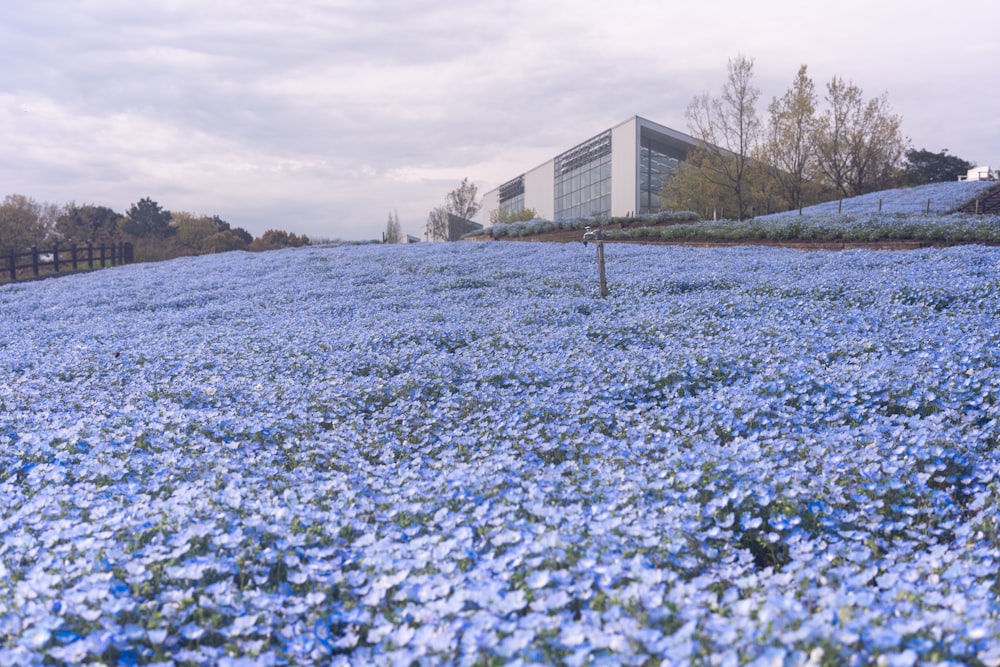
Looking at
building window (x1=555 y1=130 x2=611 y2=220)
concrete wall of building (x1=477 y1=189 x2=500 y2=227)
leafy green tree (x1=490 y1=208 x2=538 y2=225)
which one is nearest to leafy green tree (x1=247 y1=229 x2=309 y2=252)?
leafy green tree (x1=490 y1=208 x2=538 y2=225)

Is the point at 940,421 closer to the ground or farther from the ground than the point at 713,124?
closer to the ground

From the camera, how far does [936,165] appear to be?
2697 inches

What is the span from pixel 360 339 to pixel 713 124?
38691 millimetres

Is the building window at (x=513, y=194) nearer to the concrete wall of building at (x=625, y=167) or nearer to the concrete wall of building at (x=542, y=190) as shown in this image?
the concrete wall of building at (x=542, y=190)

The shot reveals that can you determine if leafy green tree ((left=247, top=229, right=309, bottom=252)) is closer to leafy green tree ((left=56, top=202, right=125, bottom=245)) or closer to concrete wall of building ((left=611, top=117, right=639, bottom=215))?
leafy green tree ((left=56, top=202, right=125, bottom=245))

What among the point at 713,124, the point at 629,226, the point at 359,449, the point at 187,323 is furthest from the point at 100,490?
the point at 713,124

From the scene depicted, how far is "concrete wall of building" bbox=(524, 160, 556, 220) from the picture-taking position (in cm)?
7550

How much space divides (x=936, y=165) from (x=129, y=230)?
7384cm

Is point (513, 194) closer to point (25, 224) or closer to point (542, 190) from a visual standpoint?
point (542, 190)

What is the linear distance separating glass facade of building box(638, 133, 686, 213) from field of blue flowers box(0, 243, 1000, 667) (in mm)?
50789

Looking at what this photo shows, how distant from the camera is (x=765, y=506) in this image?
431 cm

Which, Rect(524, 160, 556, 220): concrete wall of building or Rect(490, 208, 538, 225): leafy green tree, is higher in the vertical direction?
Rect(524, 160, 556, 220): concrete wall of building

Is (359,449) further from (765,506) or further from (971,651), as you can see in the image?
(971,651)

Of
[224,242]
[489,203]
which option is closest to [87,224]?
[224,242]
